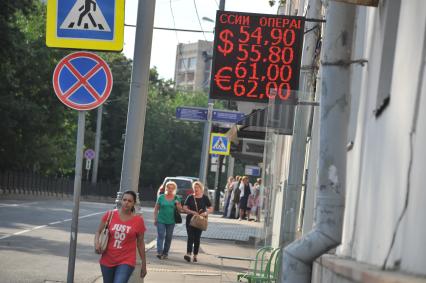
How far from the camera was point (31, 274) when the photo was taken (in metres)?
13.3

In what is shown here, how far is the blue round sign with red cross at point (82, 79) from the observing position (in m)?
10.0

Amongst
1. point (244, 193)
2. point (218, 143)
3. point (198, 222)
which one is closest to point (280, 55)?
point (198, 222)

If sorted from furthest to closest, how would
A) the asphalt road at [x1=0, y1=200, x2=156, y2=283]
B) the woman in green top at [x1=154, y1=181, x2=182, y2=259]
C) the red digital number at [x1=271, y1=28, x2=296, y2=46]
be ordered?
the woman in green top at [x1=154, y1=181, x2=182, y2=259] < the asphalt road at [x1=0, y1=200, x2=156, y2=283] < the red digital number at [x1=271, y1=28, x2=296, y2=46]

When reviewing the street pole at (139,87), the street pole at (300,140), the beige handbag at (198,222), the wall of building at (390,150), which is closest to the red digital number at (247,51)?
the street pole at (300,140)

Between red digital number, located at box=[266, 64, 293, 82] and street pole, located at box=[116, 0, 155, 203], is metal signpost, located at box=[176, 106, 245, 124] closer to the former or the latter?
red digital number, located at box=[266, 64, 293, 82]

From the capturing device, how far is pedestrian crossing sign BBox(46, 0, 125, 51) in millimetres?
10070

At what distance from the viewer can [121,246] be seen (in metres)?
9.38

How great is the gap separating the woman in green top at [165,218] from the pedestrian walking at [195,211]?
0.28 m

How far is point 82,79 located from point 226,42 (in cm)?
240

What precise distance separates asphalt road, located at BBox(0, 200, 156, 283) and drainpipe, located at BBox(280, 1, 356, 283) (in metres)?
6.50

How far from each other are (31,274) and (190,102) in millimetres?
81104

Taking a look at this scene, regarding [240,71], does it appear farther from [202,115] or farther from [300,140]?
[202,115]

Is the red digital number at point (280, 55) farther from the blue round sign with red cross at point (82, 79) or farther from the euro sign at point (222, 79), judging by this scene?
the blue round sign with red cross at point (82, 79)

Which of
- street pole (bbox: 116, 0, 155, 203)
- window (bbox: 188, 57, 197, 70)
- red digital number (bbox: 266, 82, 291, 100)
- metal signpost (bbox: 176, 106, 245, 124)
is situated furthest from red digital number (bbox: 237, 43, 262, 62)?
window (bbox: 188, 57, 197, 70)
